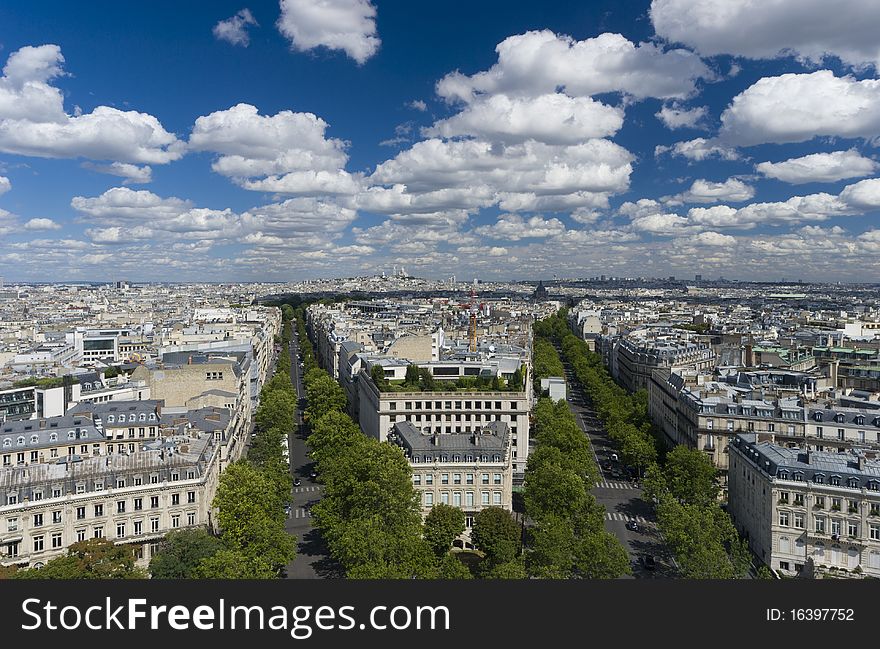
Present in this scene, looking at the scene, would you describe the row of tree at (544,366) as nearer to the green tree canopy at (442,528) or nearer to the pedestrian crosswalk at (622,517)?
the pedestrian crosswalk at (622,517)

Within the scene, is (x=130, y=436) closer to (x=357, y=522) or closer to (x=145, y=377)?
(x=145, y=377)

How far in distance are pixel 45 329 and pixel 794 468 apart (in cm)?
17385

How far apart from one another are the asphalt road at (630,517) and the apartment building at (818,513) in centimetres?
725

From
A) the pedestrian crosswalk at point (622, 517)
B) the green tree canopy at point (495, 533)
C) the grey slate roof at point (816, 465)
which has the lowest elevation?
the pedestrian crosswalk at point (622, 517)

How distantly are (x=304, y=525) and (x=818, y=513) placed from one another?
37.0 m

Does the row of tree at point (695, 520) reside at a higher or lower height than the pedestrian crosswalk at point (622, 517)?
higher

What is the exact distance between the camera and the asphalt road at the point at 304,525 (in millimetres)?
45062

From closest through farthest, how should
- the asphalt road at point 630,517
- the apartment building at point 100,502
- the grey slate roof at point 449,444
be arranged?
the apartment building at point 100,502, the asphalt road at point 630,517, the grey slate roof at point 449,444

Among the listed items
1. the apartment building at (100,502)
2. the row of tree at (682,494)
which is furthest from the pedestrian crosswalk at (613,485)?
the apartment building at (100,502)

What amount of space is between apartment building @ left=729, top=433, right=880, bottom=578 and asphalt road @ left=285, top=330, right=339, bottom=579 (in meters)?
30.0

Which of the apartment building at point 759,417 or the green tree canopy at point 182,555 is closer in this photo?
the green tree canopy at point 182,555

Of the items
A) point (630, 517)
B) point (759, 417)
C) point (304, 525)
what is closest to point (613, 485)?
point (630, 517)

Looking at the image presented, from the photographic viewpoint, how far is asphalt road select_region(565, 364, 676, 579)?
46384 millimetres

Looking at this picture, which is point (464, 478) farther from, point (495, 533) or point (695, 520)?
point (695, 520)
